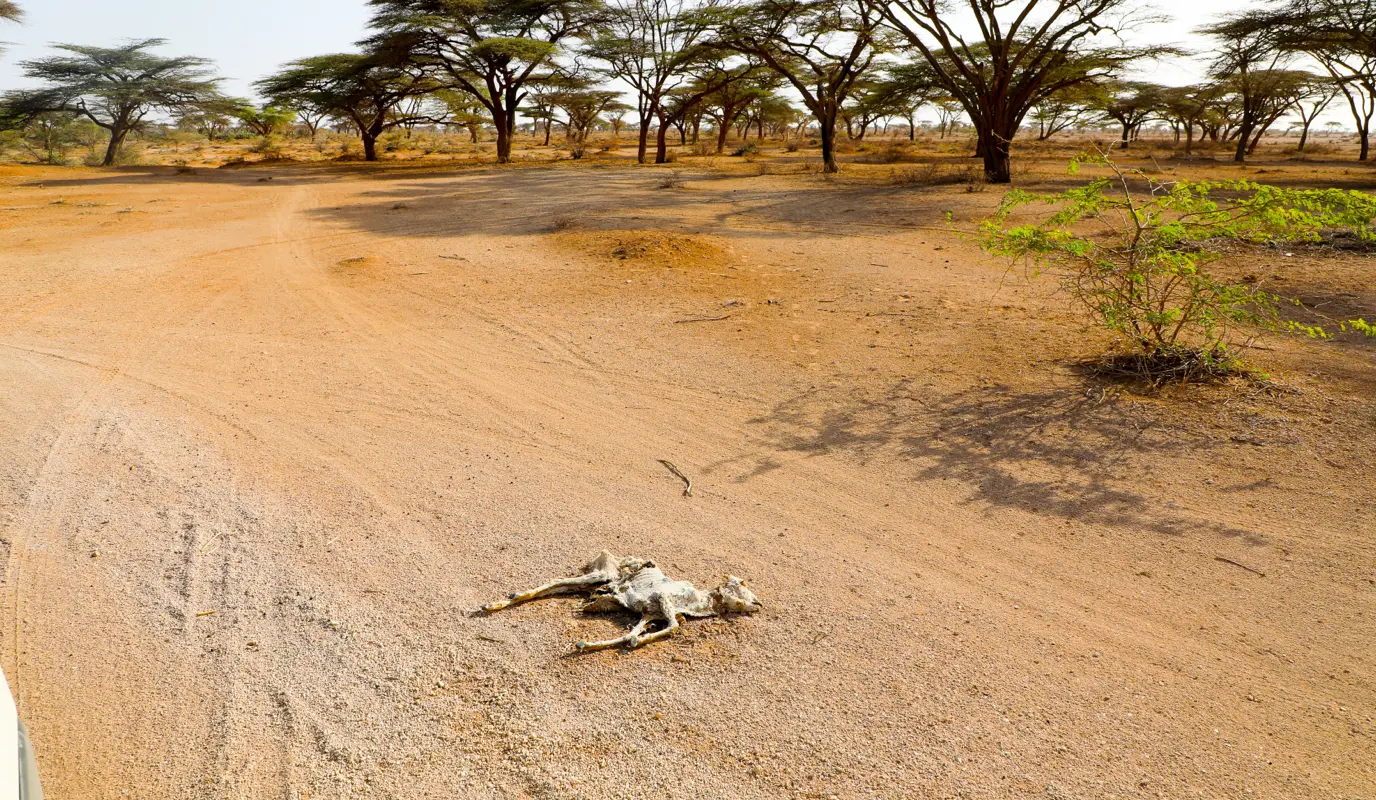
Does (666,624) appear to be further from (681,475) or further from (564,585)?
(681,475)

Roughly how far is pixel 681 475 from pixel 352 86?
26019mm

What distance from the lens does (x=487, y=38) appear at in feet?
81.9

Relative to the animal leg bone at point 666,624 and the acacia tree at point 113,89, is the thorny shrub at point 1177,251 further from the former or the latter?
the acacia tree at point 113,89

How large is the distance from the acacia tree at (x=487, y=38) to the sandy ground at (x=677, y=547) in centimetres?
1898

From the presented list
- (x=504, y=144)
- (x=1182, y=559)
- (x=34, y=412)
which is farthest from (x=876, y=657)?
(x=504, y=144)

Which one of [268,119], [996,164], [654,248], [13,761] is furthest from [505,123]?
[13,761]

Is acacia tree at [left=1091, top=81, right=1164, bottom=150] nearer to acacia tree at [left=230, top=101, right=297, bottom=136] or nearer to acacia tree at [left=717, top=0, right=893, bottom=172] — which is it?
acacia tree at [left=717, top=0, right=893, bottom=172]

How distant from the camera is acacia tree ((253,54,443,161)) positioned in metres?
25.9

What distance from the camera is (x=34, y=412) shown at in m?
5.15

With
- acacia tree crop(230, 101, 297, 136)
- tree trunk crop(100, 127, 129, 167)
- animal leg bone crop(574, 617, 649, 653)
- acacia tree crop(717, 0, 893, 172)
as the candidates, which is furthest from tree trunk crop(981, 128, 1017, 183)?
acacia tree crop(230, 101, 297, 136)

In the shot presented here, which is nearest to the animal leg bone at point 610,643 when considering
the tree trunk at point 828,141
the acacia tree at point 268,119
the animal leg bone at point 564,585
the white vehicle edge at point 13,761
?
the animal leg bone at point 564,585

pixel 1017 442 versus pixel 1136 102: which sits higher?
pixel 1136 102

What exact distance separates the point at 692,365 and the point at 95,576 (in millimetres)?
3848

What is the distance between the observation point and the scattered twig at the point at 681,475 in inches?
172
